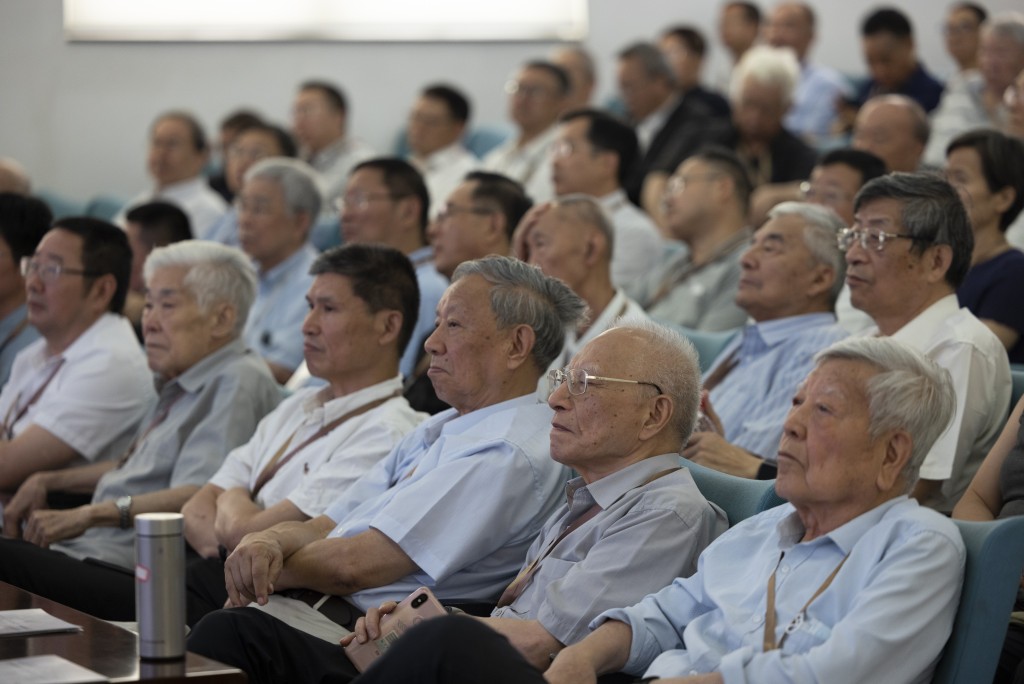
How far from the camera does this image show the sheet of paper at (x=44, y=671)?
1.92 metres

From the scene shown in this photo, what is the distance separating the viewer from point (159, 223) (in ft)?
16.9

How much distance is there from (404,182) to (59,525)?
75.5 inches

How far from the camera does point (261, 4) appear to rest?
8312 mm

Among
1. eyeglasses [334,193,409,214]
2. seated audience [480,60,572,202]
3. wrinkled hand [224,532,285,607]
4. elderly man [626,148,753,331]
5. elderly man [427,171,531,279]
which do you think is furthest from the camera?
seated audience [480,60,572,202]

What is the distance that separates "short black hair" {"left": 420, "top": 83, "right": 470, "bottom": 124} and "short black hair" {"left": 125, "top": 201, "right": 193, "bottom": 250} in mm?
2205

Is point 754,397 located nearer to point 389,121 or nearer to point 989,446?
point 989,446

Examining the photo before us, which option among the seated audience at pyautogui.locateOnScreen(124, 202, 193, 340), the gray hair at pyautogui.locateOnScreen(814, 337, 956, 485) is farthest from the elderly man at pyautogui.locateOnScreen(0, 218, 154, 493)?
the gray hair at pyautogui.locateOnScreen(814, 337, 956, 485)

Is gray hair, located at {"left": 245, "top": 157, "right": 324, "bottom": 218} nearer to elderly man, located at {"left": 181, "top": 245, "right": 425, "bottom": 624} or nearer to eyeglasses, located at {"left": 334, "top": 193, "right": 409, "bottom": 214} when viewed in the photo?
eyeglasses, located at {"left": 334, "top": 193, "right": 409, "bottom": 214}

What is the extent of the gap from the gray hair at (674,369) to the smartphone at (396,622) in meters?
0.57

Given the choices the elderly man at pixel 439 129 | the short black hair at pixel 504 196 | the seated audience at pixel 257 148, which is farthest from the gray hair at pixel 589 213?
the seated audience at pixel 257 148

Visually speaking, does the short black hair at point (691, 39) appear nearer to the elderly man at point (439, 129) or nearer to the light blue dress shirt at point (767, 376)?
the elderly man at point (439, 129)

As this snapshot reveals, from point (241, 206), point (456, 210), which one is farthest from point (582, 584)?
point (241, 206)

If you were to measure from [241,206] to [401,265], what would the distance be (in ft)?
6.84

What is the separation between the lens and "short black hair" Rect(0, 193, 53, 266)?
179 inches
